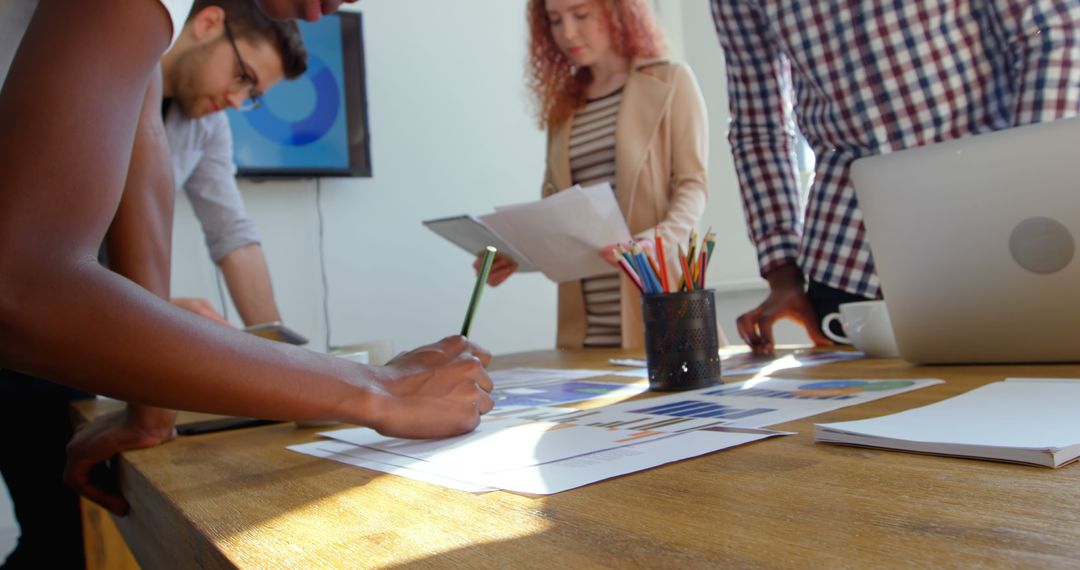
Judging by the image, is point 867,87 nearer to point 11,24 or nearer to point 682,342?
point 682,342

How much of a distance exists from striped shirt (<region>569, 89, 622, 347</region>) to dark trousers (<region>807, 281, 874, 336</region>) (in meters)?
0.71

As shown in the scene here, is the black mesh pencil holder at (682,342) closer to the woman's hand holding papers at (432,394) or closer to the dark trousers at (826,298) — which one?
the woman's hand holding papers at (432,394)

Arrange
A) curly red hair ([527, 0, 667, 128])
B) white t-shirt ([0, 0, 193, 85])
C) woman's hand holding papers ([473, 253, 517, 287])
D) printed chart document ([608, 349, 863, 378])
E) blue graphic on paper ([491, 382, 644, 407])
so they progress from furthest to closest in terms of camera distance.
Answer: curly red hair ([527, 0, 667, 128]) → woman's hand holding papers ([473, 253, 517, 287]) → printed chart document ([608, 349, 863, 378]) → blue graphic on paper ([491, 382, 644, 407]) → white t-shirt ([0, 0, 193, 85])

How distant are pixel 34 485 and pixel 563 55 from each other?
170 cm

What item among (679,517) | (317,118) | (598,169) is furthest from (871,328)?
(317,118)

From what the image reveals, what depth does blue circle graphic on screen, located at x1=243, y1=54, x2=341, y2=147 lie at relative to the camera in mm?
2949

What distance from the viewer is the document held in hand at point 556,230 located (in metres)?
1.54

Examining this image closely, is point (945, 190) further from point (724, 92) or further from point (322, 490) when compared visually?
point (724, 92)

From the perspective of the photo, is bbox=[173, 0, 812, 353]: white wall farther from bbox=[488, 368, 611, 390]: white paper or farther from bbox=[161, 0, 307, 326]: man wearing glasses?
bbox=[488, 368, 611, 390]: white paper

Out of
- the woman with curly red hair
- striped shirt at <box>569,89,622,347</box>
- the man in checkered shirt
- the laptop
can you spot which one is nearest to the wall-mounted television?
the woman with curly red hair

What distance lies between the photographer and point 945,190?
0.89 m

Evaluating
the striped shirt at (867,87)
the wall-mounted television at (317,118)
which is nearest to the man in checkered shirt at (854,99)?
the striped shirt at (867,87)

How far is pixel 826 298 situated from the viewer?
4.79ft

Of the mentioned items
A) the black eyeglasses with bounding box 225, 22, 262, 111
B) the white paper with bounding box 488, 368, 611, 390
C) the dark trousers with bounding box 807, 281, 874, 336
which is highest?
the black eyeglasses with bounding box 225, 22, 262, 111
